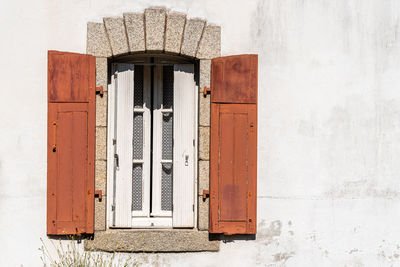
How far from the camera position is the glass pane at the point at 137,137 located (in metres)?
4.67

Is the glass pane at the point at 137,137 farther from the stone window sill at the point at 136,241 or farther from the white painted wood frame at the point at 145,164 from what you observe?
the stone window sill at the point at 136,241

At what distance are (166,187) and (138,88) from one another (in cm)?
106

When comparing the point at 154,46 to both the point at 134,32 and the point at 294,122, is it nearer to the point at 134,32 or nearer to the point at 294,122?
the point at 134,32

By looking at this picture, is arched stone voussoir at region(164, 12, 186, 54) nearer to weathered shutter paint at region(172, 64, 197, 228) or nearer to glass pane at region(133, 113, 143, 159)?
weathered shutter paint at region(172, 64, 197, 228)

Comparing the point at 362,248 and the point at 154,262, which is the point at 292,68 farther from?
the point at 154,262

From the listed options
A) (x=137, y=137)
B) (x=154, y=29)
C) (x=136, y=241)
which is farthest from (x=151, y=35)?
(x=136, y=241)

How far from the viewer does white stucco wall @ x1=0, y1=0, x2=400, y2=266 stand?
4457 millimetres

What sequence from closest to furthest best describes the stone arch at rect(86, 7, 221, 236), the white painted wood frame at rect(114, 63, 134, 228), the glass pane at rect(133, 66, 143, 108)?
1. the stone arch at rect(86, 7, 221, 236)
2. the white painted wood frame at rect(114, 63, 134, 228)
3. the glass pane at rect(133, 66, 143, 108)

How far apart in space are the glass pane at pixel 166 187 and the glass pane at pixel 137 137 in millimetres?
287

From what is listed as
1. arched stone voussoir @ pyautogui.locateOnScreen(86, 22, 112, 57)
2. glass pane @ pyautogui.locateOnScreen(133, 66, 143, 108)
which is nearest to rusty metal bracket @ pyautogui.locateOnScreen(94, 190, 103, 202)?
glass pane @ pyautogui.locateOnScreen(133, 66, 143, 108)

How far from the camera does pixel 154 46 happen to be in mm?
4477

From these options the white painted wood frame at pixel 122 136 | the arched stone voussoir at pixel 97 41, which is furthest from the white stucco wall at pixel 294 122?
the white painted wood frame at pixel 122 136

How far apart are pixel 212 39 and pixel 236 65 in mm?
359

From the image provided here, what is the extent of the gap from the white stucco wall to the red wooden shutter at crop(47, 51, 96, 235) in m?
0.15
